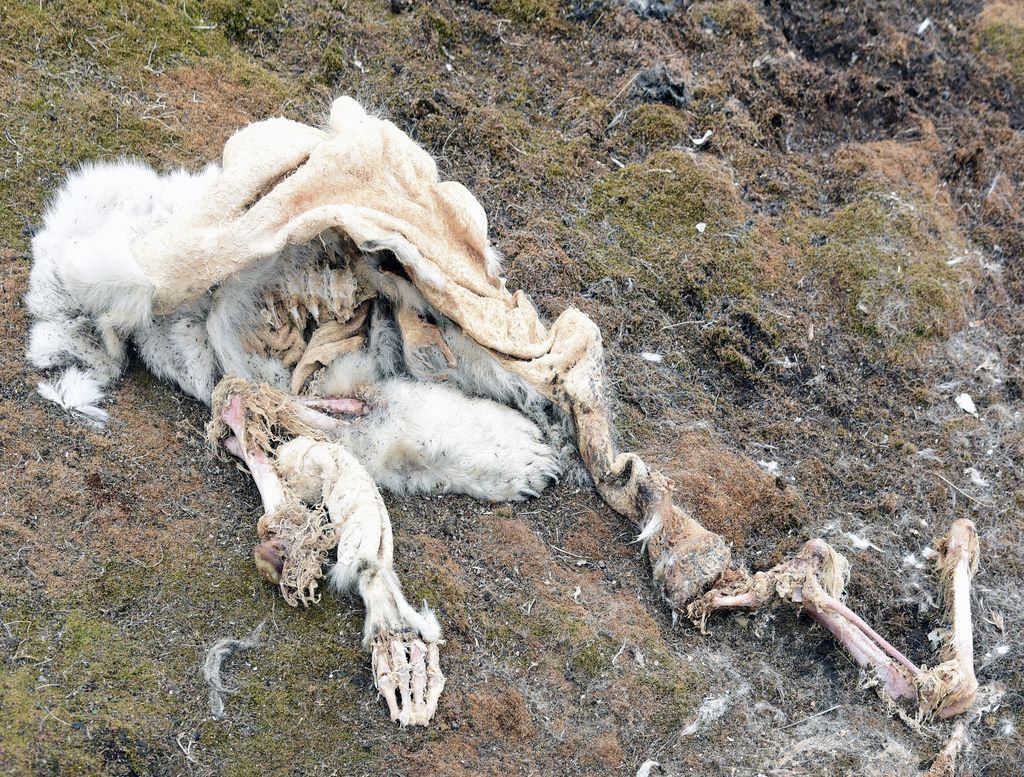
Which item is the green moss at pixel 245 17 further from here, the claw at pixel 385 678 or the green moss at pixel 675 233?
the claw at pixel 385 678

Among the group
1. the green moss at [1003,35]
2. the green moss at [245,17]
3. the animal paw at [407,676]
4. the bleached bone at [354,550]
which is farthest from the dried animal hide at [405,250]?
the green moss at [1003,35]

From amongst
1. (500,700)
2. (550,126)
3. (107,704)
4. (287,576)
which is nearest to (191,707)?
(107,704)

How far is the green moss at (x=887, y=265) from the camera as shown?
520cm

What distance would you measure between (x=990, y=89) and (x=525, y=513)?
17.1 feet

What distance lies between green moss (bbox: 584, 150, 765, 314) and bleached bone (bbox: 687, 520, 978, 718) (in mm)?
1730

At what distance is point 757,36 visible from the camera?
20.8 feet

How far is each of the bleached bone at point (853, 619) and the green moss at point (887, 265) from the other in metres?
1.76

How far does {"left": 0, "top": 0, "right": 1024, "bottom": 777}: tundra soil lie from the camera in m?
3.28

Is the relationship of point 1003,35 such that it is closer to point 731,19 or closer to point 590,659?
point 731,19

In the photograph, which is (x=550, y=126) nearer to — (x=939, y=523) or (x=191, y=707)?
(x=939, y=523)

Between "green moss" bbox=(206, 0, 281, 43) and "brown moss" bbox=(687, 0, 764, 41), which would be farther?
"brown moss" bbox=(687, 0, 764, 41)

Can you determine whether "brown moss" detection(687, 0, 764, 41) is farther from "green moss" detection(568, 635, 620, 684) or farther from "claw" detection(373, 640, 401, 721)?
"claw" detection(373, 640, 401, 721)

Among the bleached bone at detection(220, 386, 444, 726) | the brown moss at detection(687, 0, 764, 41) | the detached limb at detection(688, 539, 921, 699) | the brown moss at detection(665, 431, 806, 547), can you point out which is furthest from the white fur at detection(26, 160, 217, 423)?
the brown moss at detection(687, 0, 764, 41)

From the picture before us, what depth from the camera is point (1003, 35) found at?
22.4 feet
